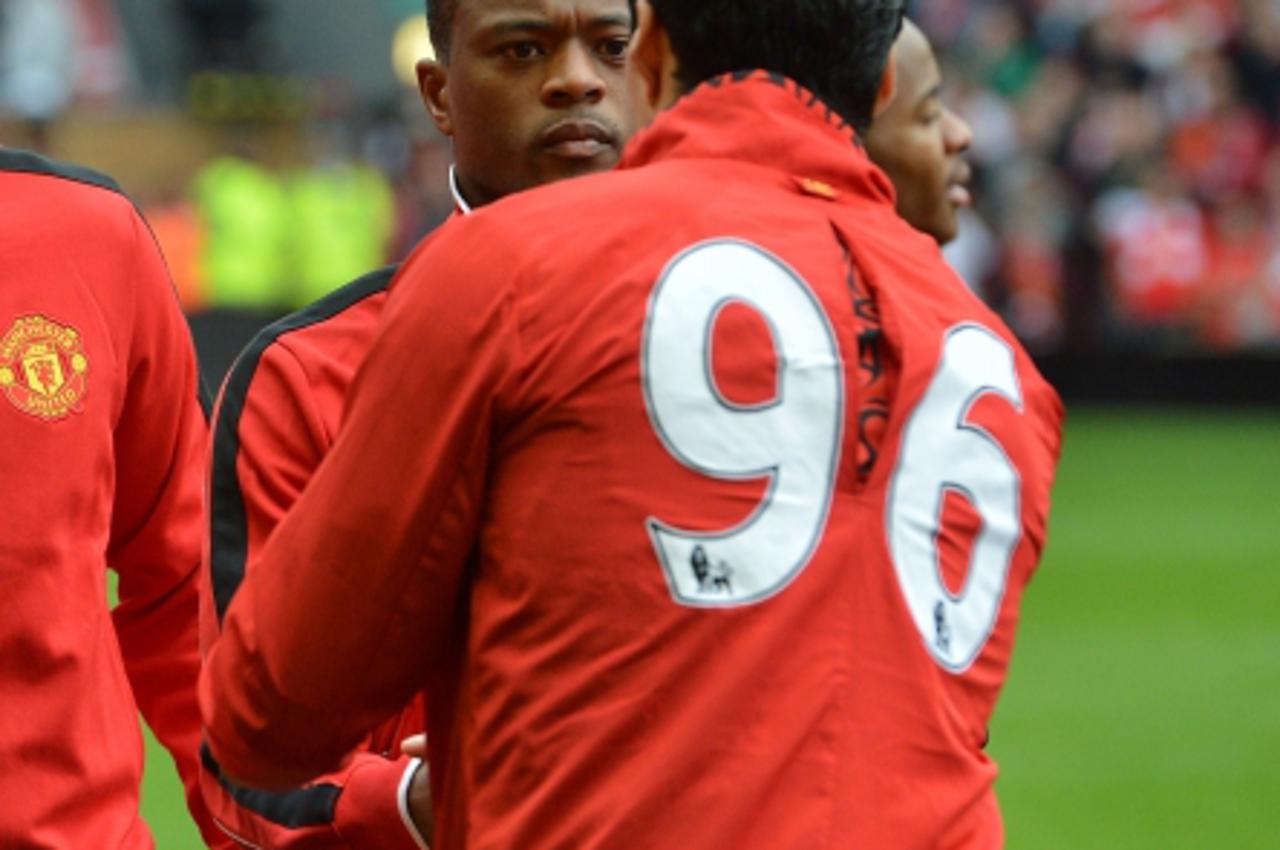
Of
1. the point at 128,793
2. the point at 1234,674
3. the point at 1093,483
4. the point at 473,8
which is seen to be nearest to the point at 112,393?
the point at 128,793

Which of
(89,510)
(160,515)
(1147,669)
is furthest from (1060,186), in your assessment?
(89,510)

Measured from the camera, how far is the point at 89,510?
3.00 metres

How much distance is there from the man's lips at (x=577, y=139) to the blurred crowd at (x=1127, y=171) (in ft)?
48.7

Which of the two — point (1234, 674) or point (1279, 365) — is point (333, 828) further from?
point (1279, 365)

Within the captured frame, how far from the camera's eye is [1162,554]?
12.6 meters

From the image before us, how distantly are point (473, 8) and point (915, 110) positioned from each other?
88 centimetres

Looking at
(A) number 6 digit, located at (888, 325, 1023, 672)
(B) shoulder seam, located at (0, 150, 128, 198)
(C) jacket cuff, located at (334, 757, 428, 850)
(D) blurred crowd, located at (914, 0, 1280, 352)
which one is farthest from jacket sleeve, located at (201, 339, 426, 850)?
A: (D) blurred crowd, located at (914, 0, 1280, 352)

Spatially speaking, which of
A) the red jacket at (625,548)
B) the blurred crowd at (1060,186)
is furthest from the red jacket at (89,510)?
the blurred crowd at (1060,186)

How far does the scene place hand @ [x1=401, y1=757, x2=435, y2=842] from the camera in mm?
2686

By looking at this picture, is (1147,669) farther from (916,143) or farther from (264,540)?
(264,540)

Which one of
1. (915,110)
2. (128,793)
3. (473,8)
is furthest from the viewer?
(915,110)

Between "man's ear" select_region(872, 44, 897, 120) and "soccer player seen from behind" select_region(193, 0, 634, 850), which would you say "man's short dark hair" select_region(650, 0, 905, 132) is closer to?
"man's ear" select_region(872, 44, 897, 120)

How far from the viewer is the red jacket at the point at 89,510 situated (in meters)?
2.89

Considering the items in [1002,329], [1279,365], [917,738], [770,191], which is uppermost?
[770,191]
